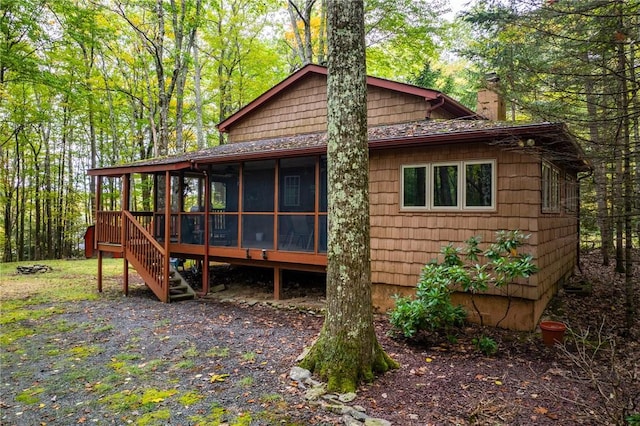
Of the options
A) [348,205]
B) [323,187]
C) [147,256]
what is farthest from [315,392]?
[147,256]

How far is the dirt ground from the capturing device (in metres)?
3.67

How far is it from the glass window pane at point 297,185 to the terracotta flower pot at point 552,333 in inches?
267

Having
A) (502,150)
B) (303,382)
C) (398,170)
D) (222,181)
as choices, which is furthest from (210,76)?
(303,382)

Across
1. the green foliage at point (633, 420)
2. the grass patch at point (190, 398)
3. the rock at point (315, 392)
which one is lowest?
the grass patch at point (190, 398)

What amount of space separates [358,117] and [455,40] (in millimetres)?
16620

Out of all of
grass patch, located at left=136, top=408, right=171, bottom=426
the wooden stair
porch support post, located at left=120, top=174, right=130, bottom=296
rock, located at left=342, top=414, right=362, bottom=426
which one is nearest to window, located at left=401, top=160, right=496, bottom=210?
rock, located at left=342, top=414, right=362, bottom=426

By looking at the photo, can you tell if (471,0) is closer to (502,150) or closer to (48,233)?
(502,150)

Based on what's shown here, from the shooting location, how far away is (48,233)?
2058cm

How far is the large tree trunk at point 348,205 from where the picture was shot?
443 cm

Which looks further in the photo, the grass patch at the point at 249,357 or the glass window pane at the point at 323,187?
the glass window pane at the point at 323,187

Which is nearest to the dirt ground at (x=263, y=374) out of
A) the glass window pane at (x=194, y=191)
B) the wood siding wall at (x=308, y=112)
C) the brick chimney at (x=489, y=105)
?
the brick chimney at (x=489, y=105)

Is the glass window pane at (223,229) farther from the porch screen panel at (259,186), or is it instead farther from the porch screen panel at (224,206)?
the porch screen panel at (259,186)

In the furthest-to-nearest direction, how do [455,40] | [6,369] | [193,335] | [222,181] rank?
[455,40], [222,181], [193,335], [6,369]

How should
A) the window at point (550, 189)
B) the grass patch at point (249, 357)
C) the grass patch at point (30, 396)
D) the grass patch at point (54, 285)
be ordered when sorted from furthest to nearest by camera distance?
the grass patch at point (54, 285) < the window at point (550, 189) < the grass patch at point (249, 357) < the grass patch at point (30, 396)
